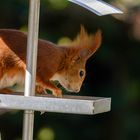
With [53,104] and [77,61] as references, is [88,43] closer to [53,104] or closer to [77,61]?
[77,61]

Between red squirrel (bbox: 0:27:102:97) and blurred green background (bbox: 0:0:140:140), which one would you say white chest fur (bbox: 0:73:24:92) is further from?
blurred green background (bbox: 0:0:140:140)

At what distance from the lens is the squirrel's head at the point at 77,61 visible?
1271 millimetres

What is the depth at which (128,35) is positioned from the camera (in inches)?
106

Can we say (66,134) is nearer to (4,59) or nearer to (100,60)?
(100,60)

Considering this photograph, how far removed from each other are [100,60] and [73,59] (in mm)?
1385

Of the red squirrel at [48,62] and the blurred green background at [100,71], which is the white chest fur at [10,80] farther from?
the blurred green background at [100,71]

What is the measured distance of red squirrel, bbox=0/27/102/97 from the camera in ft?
4.17

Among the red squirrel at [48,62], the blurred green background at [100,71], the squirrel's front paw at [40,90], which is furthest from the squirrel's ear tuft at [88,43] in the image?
the blurred green background at [100,71]

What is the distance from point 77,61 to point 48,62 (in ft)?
0.17

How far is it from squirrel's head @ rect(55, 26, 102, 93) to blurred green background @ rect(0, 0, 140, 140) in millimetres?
1273

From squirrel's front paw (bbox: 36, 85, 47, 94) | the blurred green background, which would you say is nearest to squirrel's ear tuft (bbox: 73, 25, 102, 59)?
squirrel's front paw (bbox: 36, 85, 47, 94)

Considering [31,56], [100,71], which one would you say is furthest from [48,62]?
[100,71]

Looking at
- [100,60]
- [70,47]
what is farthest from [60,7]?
[70,47]

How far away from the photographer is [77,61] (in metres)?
1.28
